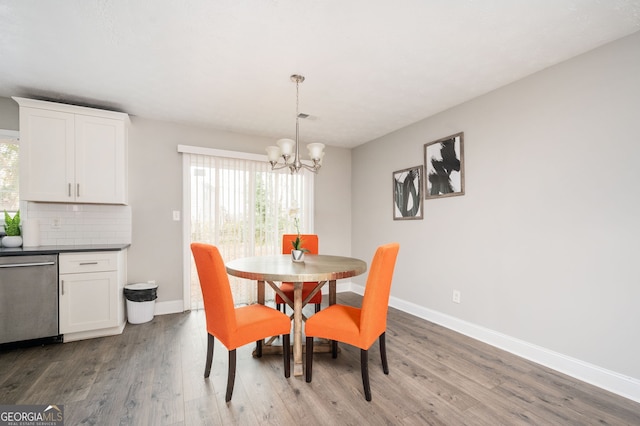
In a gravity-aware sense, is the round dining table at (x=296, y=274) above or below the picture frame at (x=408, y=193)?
below

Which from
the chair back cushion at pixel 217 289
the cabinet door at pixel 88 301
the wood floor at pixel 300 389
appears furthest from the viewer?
the cabinet door at pixel 88 301

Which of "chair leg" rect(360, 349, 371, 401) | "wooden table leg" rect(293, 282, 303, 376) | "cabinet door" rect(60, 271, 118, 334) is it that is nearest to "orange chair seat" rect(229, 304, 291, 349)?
"wooden table leg" rect(293, 282, 303, 376)

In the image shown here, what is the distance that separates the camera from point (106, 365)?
229 centimetres

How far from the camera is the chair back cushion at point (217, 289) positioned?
1.81m

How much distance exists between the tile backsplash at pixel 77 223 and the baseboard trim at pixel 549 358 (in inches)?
152

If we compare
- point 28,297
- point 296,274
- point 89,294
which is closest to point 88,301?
point 89,294

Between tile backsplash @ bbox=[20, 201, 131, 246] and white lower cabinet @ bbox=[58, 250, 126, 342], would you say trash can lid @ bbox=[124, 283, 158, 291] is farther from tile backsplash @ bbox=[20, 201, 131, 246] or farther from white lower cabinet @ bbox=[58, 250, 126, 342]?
tile backsplash @ bbox=[20, 201, 131, 246]

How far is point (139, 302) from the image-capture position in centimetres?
319

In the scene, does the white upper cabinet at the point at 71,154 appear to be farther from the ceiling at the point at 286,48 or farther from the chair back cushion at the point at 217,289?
the chair back cushion at the point at 217,289

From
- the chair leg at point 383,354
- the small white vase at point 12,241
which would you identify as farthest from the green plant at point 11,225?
the chair leg at point 383,354

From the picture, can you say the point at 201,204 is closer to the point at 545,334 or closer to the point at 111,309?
the point at 111,309

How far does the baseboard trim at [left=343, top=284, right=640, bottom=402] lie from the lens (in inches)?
76.4

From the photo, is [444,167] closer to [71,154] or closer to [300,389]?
[300,389]

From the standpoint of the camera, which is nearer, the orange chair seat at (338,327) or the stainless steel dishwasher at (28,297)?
the orange chair seat at (338,327)
